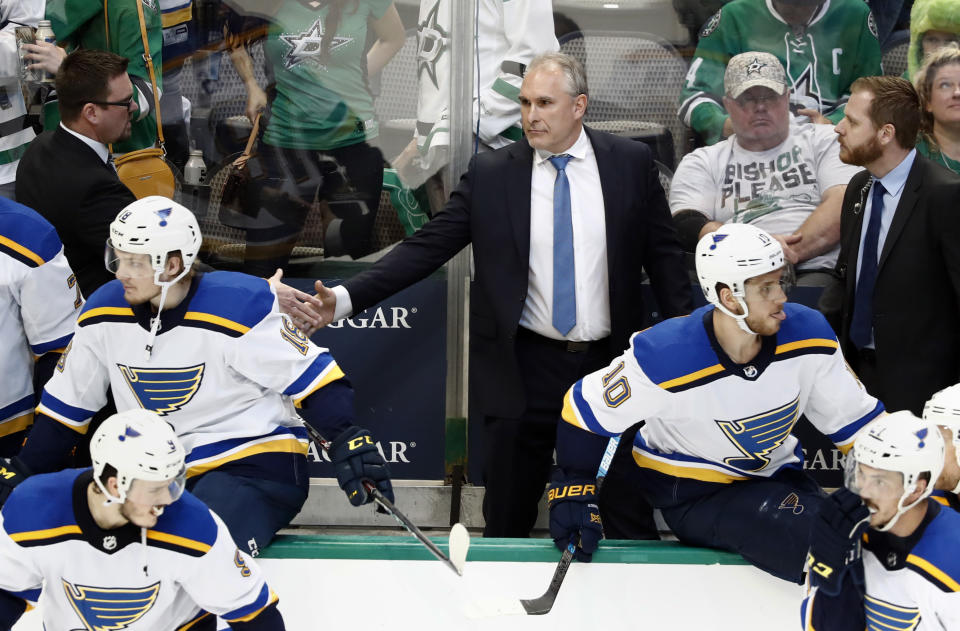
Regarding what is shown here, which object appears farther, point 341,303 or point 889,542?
point 341,303

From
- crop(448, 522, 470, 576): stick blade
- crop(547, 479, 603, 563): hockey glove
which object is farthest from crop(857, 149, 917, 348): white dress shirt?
crop(448, 522, 470, 576): stick blade

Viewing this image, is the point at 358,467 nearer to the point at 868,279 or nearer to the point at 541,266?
the point at 541,266

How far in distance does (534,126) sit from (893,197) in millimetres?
1104

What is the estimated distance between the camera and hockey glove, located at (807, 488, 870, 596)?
98.7 inches

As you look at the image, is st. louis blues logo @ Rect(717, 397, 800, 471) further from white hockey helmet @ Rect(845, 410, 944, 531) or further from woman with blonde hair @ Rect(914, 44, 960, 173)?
woman with blonde hair @ Rect(914, 44, 960, 173)

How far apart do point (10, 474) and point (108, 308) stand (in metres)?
0.46

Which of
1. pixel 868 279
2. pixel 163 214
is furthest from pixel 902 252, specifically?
pixel 163 214

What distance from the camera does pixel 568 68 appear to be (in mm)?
3809

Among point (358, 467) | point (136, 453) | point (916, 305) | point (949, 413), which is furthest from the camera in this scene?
point (916, 305)

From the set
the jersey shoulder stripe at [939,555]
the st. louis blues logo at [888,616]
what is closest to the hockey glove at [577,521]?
the st. louis blues logo at [888,616]

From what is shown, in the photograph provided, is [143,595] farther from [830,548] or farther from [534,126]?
[534,126]

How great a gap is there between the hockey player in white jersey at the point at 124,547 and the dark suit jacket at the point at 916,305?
205 cm

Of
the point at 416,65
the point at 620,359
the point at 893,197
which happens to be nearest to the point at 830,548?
the point at 620,359

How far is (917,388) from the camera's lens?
3666 mm
